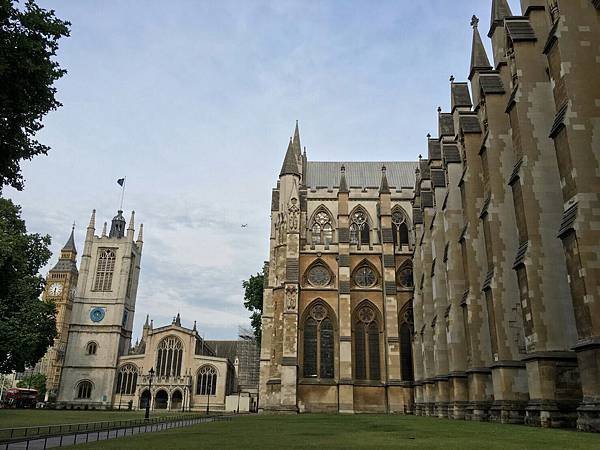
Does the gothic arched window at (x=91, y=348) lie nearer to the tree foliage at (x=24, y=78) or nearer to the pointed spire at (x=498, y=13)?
the tree foliage at (x=24, y=78)

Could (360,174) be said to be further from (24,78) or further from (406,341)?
(24,78)

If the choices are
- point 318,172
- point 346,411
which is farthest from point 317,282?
point 318,172

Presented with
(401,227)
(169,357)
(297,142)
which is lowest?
(169,357)

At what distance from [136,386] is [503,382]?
49909mm

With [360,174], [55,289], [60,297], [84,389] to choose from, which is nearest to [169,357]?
[84,389]

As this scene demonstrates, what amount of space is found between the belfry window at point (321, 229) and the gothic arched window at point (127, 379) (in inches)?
1207

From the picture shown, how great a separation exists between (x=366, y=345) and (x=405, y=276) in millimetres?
6621

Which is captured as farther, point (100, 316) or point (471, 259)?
point (100, 316)

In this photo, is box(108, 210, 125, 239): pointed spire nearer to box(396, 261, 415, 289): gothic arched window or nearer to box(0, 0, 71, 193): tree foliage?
box(396, 261, 415, 289): gothic arched window

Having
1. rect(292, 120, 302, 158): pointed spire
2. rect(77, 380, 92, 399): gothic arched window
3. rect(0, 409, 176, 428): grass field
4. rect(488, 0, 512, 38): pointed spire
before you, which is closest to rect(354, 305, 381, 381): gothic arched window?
rect(0, 409, 176, 428): grass field

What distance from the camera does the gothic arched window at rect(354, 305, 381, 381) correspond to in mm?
37344

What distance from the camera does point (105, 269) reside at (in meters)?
64.8

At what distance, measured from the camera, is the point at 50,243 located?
37812 millimetres

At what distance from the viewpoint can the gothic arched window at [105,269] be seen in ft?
210
